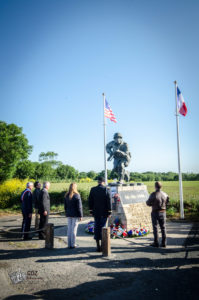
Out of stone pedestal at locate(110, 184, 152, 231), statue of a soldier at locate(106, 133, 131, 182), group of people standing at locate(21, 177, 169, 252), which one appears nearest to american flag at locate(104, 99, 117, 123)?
statue of a soldier at locate(106, 133, 131, 182)

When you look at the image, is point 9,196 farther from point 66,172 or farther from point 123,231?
point 66,172

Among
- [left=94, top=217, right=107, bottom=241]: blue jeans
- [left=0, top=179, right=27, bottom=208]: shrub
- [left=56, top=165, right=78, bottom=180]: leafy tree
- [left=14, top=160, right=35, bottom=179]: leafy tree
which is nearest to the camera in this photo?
[left=94, top=217, right=107, bottom=241]: blue jeans

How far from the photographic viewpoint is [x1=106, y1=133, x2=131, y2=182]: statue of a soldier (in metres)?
10.1

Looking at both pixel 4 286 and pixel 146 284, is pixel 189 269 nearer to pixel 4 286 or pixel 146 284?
pixel 146 284

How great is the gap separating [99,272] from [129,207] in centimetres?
427

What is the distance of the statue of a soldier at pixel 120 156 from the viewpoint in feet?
33.2

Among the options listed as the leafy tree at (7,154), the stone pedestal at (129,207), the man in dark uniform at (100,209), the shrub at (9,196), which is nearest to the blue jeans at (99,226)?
the man in dark uniform at (100,209)

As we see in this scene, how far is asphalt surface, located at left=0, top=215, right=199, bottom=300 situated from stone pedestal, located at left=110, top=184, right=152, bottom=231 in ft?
4.31

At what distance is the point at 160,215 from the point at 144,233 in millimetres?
2113

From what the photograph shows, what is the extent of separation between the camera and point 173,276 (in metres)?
4.26

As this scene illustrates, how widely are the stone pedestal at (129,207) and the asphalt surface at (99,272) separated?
131 centimetres

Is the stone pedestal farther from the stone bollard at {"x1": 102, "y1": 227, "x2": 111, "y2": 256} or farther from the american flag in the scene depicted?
the american flag

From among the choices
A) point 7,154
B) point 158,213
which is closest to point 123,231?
point 158,213

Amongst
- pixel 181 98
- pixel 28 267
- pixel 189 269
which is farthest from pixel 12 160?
pixel 189 269
